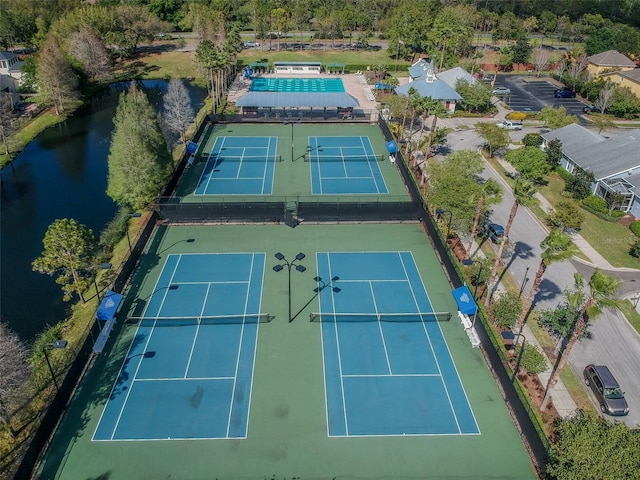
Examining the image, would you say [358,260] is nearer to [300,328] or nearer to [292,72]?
[300,328]

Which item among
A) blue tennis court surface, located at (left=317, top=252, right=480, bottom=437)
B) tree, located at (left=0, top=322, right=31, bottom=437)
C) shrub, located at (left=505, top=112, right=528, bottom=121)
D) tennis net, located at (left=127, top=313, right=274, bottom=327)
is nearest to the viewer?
tree, located at (left=0, top=322, right=31, bottom=437)

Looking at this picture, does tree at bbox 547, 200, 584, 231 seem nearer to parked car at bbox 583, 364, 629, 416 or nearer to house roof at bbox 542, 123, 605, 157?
house roof at bbox 542, 123, 605, 157

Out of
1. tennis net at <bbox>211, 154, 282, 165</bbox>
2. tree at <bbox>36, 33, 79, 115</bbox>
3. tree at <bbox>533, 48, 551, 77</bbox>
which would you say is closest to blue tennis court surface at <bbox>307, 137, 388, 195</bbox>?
tennis net at <bbox>211, 154, 282, 165</bbox>

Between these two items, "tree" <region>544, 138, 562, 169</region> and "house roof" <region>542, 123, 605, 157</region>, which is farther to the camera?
"tree" <region>544, 138, 562, 169</region>

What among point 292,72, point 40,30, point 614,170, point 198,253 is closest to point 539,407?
point 198,253

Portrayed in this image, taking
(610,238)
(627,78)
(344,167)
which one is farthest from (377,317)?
(627,78)

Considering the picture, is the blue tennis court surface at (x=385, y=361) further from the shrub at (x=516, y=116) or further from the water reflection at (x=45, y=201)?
the shrub at (x=516, y=116)

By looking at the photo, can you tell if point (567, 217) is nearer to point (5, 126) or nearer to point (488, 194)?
point (488, 194)

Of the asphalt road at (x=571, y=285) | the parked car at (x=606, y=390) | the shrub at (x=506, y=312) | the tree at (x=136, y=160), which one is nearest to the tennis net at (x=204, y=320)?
the tree at (x=136, y=160)
